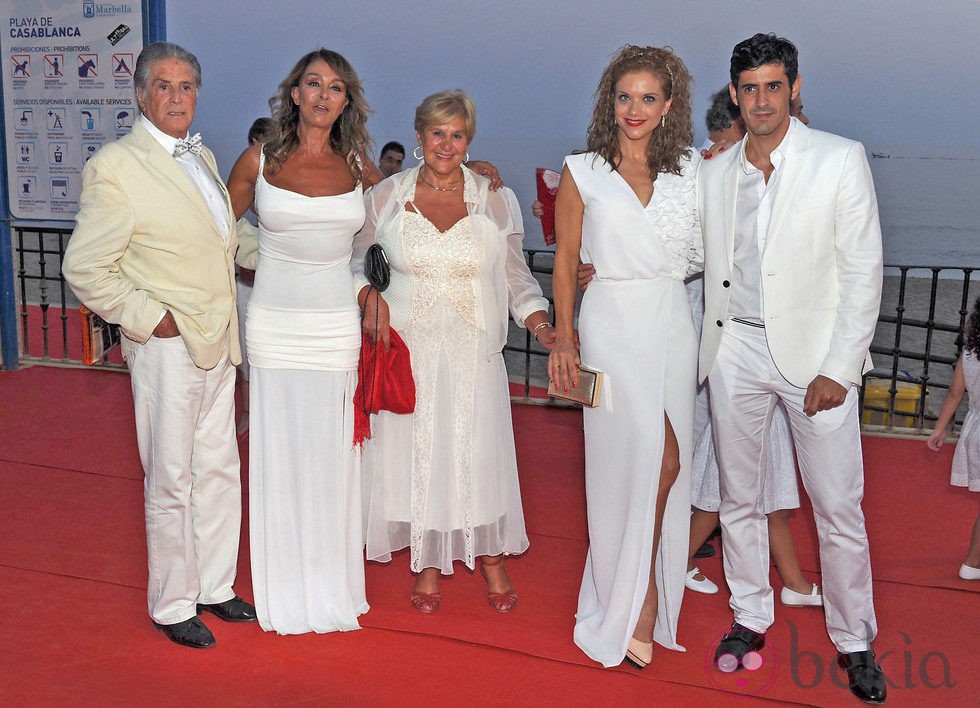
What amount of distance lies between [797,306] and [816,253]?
159 mm

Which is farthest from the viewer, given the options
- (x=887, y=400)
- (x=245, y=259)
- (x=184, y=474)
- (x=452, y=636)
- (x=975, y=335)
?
(x=887, y=400)

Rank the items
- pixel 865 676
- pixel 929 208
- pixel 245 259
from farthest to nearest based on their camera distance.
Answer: pixel 929 208 → pixel 245 259 → pixel 865 676

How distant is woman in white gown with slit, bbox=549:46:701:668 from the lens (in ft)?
9.92

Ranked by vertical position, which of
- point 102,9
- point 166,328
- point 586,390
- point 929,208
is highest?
point 102,9

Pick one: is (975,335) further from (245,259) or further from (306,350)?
(245,259)

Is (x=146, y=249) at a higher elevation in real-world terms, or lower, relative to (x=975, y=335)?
higher

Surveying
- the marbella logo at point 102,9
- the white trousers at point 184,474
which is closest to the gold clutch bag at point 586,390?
the white trousers at point 184,474

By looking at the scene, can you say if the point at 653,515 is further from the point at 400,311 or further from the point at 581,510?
the point at 581,510

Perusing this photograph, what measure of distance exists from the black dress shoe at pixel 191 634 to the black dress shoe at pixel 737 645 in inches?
64.5

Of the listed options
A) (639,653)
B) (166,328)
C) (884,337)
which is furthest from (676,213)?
(884,337)

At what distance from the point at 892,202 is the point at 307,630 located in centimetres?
1262

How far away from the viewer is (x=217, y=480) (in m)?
3.41

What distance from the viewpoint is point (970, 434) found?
13.1 ft

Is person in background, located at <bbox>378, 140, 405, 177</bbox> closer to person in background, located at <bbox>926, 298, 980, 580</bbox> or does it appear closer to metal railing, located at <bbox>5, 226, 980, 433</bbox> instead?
metal railing, located at <bbox>5, 226, 980, 433</bbox>
